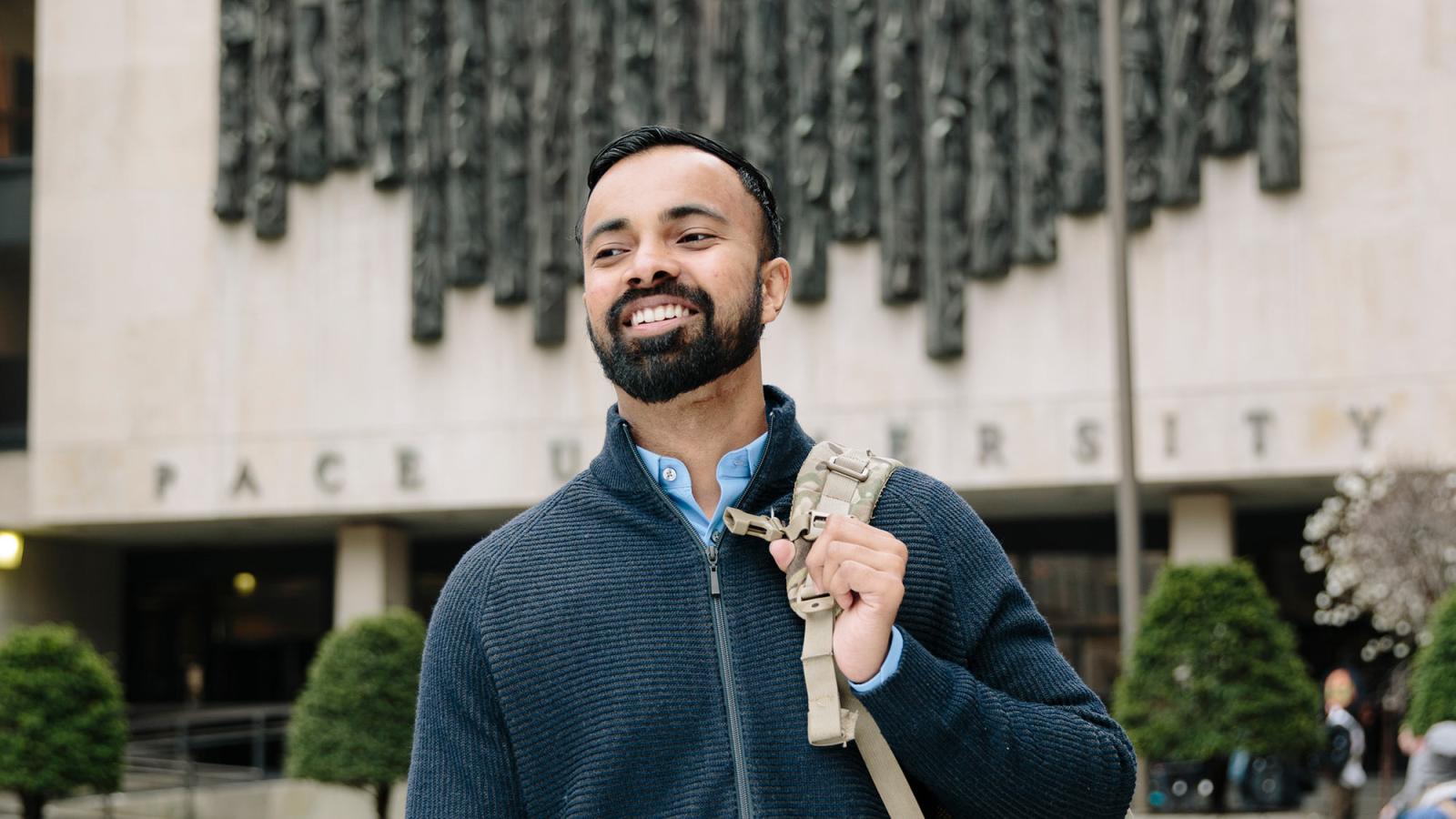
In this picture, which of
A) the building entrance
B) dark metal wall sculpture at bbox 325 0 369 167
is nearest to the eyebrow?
dark metal wall sculpture at bbox 325 0 369 167

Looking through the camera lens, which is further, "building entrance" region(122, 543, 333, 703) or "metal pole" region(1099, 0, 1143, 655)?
"building entrance" region(122, 543, 333, 703)

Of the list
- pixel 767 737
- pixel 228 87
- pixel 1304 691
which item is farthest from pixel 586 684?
pixel 228 87

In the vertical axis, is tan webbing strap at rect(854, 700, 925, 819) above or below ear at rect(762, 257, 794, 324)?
below

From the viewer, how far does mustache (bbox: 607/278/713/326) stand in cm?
264

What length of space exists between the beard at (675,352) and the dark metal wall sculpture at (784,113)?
21188mm

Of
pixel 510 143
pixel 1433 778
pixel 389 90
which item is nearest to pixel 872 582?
pixel 1433 778

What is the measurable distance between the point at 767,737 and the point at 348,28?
25.1 m

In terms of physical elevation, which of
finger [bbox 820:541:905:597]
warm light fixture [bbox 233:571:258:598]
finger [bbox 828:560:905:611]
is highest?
finger [bbox 820:541:905:597]

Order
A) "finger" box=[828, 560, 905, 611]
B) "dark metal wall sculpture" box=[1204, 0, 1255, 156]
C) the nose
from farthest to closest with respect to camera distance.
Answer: "dark metal wall sculpture" box=[1204, 0, 1255, 156] < the nose < "finger" box=[828, 560, 905, 611]

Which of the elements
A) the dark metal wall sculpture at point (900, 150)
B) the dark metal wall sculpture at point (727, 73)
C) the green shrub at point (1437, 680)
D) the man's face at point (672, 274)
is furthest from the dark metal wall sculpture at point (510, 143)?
the man's face at point (672, 274)

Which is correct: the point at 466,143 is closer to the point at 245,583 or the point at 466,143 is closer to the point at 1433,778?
the point at 245,583

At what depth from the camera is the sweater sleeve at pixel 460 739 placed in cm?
254

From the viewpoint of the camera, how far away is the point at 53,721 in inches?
792

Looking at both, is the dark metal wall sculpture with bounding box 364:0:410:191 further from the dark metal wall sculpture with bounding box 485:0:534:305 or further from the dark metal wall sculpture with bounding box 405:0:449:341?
the dark metal wall sculpture with bounding box 485:0:534:305
